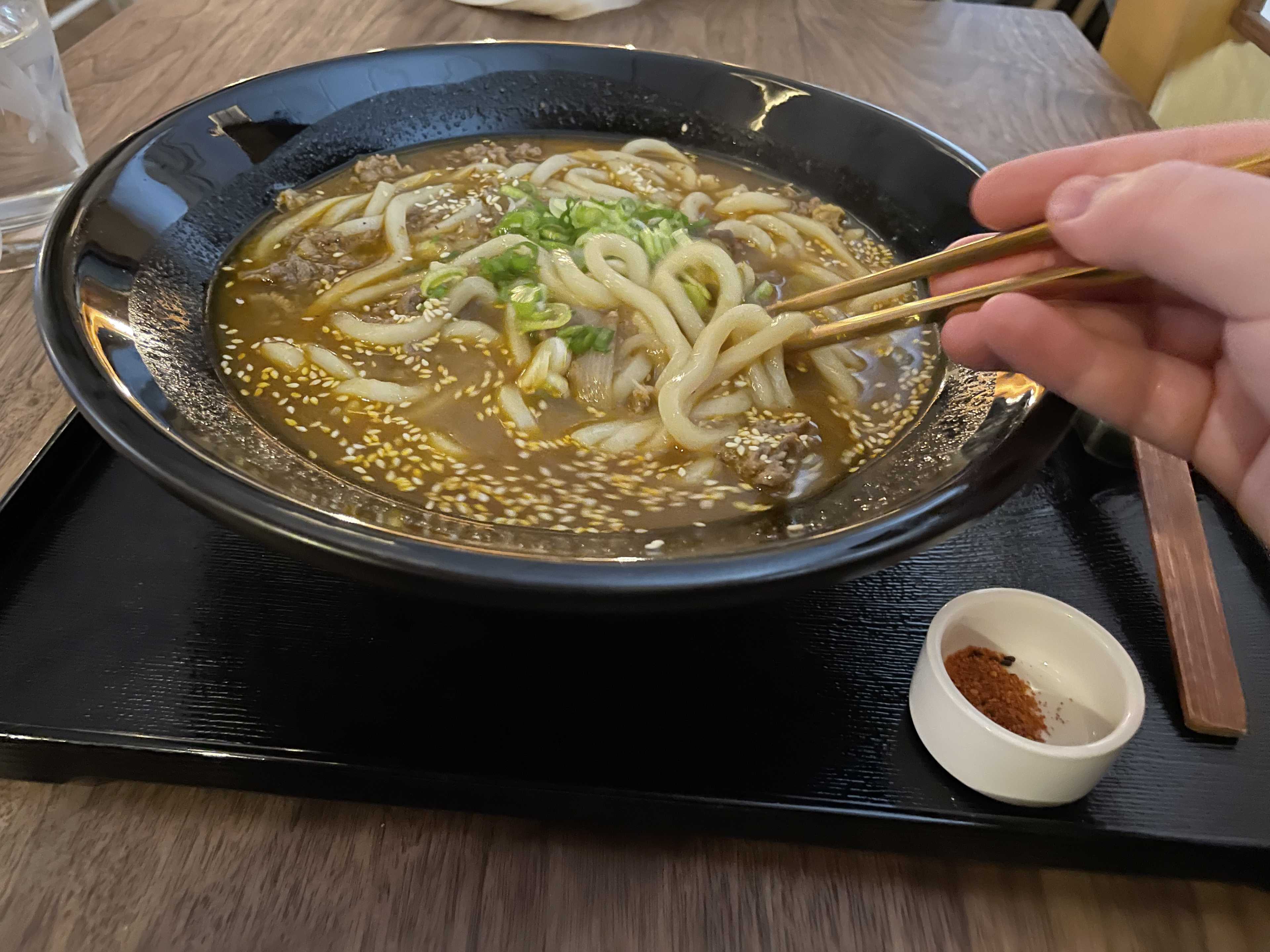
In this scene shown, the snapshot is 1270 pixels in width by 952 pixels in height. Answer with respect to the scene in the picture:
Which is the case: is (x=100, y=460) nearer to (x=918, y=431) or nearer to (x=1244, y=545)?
(x=918, y=431)

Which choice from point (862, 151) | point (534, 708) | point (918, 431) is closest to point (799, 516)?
point (918, 431)

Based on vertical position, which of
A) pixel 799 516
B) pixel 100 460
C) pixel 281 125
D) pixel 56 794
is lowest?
pixel 56 794

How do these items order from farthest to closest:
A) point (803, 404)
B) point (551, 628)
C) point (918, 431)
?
1. point (803, 404)
2. point (918, 431)
3. point (551, 628)

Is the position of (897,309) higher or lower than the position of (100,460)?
higher

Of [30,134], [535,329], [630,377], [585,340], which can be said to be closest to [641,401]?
[630,377]

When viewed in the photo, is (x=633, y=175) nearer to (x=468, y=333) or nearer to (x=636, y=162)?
(x=636, y=162)

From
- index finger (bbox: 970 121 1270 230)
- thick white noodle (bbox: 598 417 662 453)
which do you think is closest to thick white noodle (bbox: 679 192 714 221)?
thick white noodle (bbox: 598 417 662 453)

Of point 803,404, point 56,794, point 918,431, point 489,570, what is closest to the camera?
A: point 489,570

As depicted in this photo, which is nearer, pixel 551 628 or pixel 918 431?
pixel 551 628
